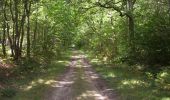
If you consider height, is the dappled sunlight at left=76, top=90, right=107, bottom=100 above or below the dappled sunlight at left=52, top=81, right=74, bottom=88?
above

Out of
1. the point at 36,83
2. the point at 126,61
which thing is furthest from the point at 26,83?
the point at 126,61

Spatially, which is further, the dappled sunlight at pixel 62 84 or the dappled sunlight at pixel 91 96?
the dappled sunlight at pixel 62 84

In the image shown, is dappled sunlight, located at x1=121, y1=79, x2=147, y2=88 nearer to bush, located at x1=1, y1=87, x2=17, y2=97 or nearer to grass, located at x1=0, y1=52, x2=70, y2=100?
grass, located at x1=0, y1=52, x2=70, y2=100

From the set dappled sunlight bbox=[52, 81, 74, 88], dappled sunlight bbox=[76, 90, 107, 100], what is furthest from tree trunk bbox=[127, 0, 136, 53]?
dappled sunlight bbox=[76, 90, 107, 100]

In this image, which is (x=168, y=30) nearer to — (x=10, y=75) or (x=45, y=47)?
(x=10, y=75)

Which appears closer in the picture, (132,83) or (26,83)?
(132,83)

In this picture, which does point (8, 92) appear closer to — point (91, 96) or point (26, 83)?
point (26, 83)

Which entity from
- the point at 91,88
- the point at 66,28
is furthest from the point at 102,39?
the point at 91,88

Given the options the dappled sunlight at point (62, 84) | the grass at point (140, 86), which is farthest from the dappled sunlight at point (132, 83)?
the dappled sunlight at point (62, 84)

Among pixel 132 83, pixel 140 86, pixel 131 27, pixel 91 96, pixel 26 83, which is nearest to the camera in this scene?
pixel 91 96

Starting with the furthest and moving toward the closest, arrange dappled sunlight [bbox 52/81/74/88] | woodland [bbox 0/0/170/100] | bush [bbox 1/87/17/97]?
dappled sunlight [bbox 52/81/74/88]
woodland [bbox 0/0/170/100]
bush [bbox 1/87/17/97]

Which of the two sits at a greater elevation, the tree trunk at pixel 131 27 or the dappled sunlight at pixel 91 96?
the tree trunk at pixel 131 27

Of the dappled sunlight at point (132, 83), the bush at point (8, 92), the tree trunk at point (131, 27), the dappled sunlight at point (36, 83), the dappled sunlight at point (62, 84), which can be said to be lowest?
the dappled sunlight at point (62, 84)

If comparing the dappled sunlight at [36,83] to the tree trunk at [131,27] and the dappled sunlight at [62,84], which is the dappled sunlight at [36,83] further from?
the tree trunk at [131,27]
